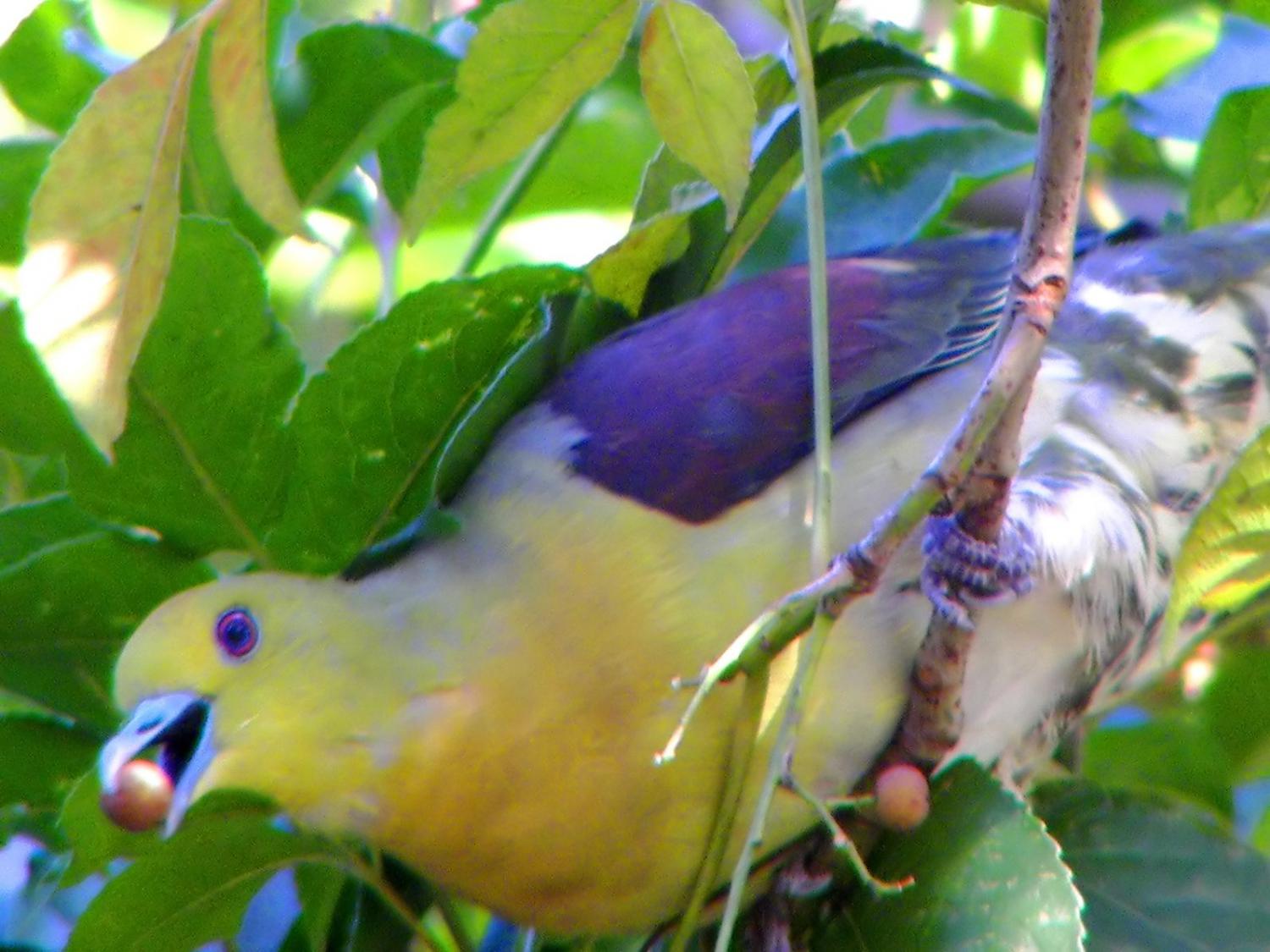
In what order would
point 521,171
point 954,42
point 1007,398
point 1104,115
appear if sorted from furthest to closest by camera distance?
point 954,42 < point 1104,115 < point 521,171 < point 1007,398

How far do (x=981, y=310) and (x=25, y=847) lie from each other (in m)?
1.19

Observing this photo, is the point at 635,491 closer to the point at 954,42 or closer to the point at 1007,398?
the point at 1007,398

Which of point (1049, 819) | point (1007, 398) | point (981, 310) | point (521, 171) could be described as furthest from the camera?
point (521, 171)

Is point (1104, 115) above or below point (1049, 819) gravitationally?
above

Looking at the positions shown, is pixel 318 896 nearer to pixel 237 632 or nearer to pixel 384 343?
pixel 237 632

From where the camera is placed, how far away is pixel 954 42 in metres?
2.15

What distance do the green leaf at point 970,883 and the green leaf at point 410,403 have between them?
21.0 inches

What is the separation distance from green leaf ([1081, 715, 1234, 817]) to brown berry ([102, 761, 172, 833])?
1125 millimetres

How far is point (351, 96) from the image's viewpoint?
5.43 ft

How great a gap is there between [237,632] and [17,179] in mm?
628

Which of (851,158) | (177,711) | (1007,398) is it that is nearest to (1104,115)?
(851,158)

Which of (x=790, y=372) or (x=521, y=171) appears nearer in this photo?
(x=790, y=372)

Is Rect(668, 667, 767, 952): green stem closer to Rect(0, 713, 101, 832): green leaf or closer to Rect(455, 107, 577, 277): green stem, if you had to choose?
Rect(0, 713, 101, 832): green leaf

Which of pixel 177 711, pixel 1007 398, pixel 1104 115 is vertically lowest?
pixel 1104 115
